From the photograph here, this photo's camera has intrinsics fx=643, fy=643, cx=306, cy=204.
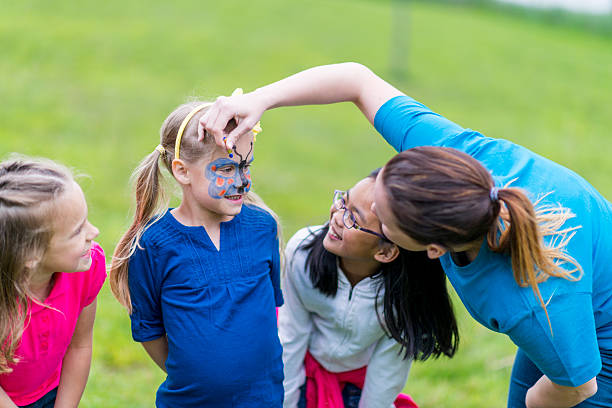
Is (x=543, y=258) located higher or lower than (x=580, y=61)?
higher

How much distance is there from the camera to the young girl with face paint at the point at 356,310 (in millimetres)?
2852

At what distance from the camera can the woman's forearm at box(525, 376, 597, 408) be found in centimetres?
226

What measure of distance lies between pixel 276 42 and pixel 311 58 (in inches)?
57.4

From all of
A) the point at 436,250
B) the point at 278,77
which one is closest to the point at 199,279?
the point at 436,250

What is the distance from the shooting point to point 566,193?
227 cm

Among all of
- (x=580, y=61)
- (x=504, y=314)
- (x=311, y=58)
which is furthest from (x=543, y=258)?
(x=580, y=61)

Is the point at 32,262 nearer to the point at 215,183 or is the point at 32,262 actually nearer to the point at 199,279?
the point at 199,279

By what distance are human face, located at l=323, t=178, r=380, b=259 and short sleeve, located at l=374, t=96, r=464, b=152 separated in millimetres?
378

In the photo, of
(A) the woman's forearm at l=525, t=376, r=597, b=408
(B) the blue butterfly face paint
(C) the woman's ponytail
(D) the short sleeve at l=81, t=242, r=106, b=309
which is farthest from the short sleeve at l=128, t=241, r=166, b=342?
(A) the woman's forearm at l=525, t=376, r=597, b=408

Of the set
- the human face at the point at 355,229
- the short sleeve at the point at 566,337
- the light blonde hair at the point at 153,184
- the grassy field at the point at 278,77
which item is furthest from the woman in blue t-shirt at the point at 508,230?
the grassy field at the point at 278,77

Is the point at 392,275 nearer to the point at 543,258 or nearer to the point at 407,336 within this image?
the point at 407,336

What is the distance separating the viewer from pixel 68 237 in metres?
2.27

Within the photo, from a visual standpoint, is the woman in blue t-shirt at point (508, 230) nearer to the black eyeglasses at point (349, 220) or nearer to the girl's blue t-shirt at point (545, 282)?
the girl's blue t-shirt at point (545, 282)

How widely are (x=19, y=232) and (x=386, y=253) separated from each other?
1.50 m
